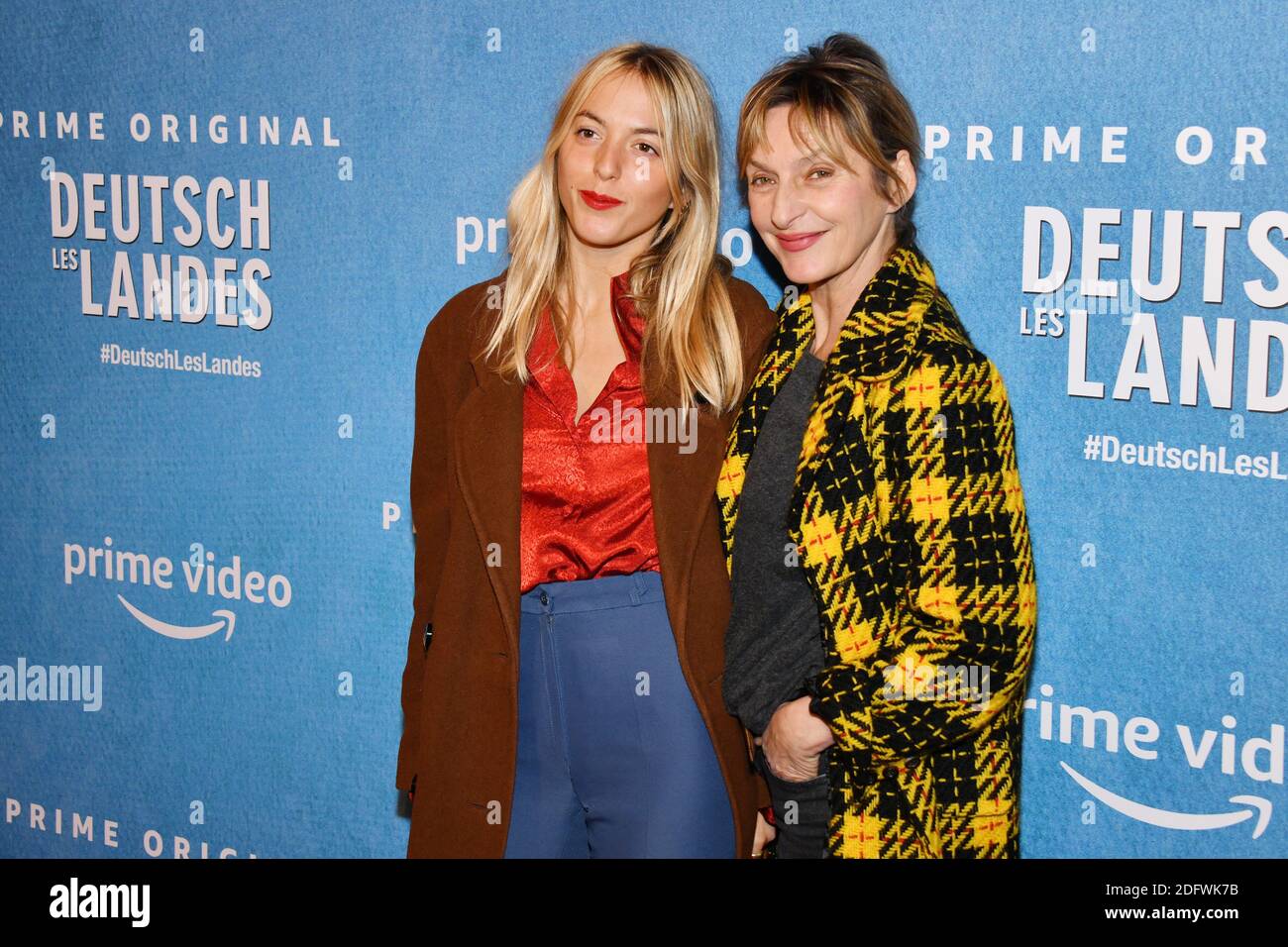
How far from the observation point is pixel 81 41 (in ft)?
Answer: 11.2

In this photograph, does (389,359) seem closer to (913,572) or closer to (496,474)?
(496,474)

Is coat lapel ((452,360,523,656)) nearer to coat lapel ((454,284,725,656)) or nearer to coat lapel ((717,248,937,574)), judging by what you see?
coat lapel ((454,284,725,656))

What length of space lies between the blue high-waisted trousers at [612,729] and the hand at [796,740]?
0.15 meters

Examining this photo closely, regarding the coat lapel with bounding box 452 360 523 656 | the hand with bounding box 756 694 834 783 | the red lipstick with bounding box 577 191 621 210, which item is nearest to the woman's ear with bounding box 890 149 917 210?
the red lipstick with bounding box 577 191 621 210

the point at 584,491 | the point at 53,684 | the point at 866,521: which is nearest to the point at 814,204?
the point at 866,521

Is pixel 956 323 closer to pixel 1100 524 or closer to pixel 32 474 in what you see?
pixel 1100 524

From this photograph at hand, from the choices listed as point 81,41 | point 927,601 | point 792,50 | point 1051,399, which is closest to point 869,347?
point 927,601

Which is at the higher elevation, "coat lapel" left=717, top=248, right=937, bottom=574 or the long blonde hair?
the long blonde hair

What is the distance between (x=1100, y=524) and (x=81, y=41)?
8.64 feet

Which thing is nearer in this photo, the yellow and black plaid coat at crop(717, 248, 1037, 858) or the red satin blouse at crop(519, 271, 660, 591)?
the yellow and black plaid coat at crop(717, 248, 1037, 858)

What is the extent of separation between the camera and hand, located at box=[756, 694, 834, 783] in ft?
7.23
